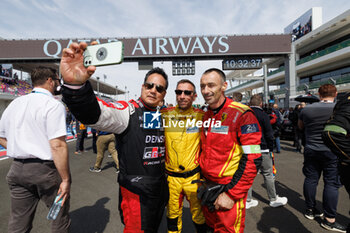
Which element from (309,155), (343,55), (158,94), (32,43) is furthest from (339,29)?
(32,43)

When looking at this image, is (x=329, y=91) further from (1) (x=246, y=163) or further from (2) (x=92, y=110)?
(2) (x=92, y=110)

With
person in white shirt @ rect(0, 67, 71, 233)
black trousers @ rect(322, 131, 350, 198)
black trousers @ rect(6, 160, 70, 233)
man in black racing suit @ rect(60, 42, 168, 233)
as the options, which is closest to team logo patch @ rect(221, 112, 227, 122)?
man in black racing suit @ rect(60, 42, 168, 233)

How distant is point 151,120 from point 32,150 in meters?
1.16

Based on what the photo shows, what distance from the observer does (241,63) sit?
619 inches

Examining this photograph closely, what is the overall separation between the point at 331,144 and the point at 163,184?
1.56 meters

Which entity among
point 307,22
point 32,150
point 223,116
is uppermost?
point 307,22

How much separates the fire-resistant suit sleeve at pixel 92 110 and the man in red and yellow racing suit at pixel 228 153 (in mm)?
889

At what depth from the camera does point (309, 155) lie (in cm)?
281

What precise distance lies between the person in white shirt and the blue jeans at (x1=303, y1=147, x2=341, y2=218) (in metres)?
3.38

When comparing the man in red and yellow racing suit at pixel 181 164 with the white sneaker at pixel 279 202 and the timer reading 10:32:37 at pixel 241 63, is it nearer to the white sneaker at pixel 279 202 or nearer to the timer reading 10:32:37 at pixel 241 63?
the white sneaker at pixel 279 202

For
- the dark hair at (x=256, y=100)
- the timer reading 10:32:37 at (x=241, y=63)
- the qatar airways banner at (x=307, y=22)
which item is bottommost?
the dark hair at (x=256, y=100)

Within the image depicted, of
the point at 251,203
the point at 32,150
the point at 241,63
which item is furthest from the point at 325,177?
the point at 241,63

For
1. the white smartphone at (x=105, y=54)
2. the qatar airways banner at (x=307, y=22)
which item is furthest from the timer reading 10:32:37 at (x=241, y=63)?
the white smartphone at (x=105, y=54)

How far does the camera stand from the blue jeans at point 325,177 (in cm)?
256
